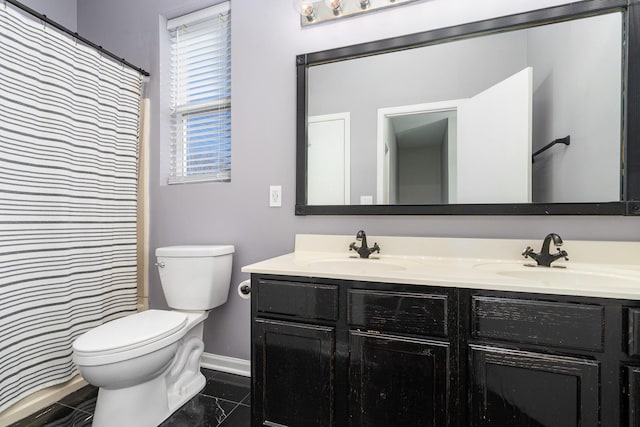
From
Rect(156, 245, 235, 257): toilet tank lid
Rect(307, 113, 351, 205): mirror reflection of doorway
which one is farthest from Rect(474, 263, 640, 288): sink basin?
Rect(156, 245, 235, 257): toilet tank lid

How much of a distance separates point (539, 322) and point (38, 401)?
218 centimetres

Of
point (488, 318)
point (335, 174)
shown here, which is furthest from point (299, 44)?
point (488, 318)

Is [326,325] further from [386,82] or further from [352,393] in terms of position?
[386,82]

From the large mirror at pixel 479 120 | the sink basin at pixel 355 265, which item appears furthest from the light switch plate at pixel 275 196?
the sink basin at pixel 355 265

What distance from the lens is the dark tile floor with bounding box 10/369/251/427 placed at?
1.37m

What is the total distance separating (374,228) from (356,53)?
0.91 meters

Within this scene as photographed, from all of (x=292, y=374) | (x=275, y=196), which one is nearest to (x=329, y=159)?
(x=275, y=196)

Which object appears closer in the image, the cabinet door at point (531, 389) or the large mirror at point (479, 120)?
the cabinet door at point (531, 389)

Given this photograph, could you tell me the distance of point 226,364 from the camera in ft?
5.94

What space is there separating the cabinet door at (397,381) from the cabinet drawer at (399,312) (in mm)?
36

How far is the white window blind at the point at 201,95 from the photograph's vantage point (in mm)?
1899

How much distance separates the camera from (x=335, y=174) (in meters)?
1.59

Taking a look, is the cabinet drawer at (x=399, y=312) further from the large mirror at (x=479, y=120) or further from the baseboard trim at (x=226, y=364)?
the baseboard trim at (x=226, y=364)

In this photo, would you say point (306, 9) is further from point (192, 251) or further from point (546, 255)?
point (546, 255)
